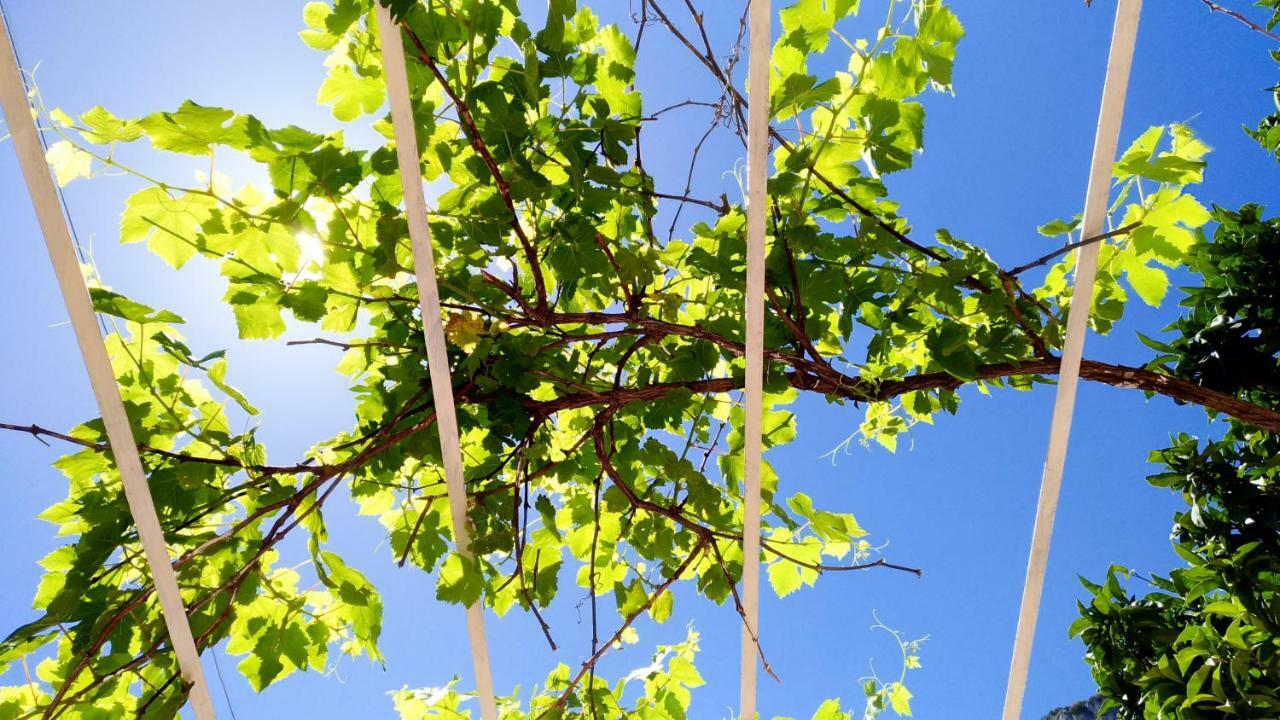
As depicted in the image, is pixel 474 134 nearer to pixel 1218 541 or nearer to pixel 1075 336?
pixel 1075 336

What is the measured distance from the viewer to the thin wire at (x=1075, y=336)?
1034 mm

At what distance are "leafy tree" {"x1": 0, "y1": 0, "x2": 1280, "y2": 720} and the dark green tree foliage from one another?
0.75m

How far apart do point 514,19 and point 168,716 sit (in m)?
1.27

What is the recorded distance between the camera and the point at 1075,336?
1239 mm

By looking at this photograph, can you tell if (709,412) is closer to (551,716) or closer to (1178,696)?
(551,716)

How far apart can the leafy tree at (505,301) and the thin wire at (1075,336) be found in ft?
0.20

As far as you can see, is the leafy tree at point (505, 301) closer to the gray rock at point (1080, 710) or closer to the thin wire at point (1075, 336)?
the thin wire at point (1075, 336)

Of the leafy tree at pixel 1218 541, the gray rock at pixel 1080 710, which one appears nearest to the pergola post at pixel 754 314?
the leafy tree at pixel 1218 541

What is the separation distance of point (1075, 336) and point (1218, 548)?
5.48 feet

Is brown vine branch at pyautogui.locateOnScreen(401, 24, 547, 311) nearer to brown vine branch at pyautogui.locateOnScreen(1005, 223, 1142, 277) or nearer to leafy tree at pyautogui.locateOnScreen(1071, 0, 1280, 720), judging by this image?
brown vine branch at pyautogui.locateOnScreen(1005, 223, 1142, 277)

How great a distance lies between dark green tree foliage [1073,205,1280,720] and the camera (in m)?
2.19

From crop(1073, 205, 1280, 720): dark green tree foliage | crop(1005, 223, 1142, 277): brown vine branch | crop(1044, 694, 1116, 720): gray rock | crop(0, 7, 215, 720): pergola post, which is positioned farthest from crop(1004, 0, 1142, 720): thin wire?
crop(1044, 694, 1116, 720): gray rock

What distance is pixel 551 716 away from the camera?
73.5 inches

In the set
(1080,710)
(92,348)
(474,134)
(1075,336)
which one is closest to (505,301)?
(474,134)
